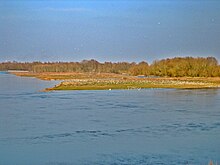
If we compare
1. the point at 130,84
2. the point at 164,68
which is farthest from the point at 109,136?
the point at 164,68

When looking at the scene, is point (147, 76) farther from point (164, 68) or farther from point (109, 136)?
point (109, 136)

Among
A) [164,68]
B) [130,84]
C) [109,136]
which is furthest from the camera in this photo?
[164,68]

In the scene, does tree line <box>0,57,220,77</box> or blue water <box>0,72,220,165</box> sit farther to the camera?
tree line <box>0,57,220,77</box>

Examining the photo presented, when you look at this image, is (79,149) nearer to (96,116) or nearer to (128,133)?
(128,133)

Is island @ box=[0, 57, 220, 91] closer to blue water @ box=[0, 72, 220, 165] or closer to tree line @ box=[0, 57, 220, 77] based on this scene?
tree line @ box=[0, 57, 220, 77]

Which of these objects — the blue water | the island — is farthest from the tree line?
the blue water

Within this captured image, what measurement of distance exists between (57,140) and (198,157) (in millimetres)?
3865

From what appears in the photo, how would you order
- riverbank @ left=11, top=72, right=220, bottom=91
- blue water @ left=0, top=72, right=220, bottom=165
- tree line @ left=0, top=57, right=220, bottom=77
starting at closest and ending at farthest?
1. blue water @ left=0, top=72, right=220, bottom=165
2. riverbank @ left=11, top=72, right=220, bottom=91
3. tree line @ left=0, top=57, right=220, bottom=77

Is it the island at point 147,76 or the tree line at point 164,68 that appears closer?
the island at point 147,76

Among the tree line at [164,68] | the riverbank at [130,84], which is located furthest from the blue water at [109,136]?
the tree line at [164,68]

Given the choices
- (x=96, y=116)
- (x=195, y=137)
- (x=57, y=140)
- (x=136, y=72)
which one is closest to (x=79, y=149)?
(x=57, y=140)

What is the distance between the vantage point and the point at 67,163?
26.8 ft

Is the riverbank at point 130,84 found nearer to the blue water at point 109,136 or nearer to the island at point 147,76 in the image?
the island at point 147,76

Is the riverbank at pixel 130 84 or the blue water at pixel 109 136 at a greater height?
the riverbank at pixel 130 84
